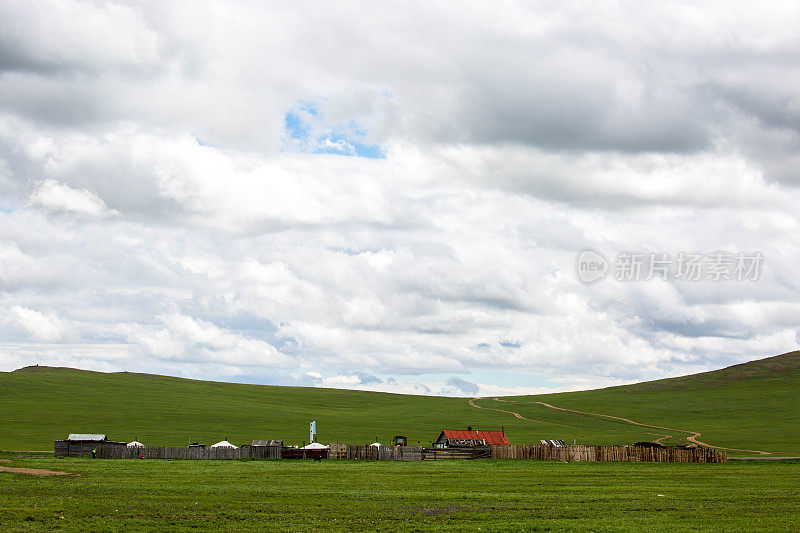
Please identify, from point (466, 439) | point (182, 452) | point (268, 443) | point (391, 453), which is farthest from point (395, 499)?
point (466, 439)

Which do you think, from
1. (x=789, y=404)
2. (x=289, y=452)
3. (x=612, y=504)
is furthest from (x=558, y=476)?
(x=789, y=404)

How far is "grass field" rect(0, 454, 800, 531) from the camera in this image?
2636 centimetres

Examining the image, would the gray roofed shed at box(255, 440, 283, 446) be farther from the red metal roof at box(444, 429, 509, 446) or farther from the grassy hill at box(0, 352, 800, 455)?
the grassy hill at box(0, 352, 800, 455)

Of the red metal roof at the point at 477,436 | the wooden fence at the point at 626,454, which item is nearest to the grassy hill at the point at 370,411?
the red metal roof at the point at 477,436

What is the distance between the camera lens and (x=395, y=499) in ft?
113

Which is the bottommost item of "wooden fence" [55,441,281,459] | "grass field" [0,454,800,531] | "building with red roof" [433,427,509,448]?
"grass field" [0,454,800,531]

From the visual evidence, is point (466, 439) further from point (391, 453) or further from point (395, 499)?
point (395, 499)

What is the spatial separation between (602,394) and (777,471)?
127935mm

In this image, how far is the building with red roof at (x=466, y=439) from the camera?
83125 millimetres

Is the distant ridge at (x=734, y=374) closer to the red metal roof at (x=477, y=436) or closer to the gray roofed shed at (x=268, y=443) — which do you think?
the red metal roof at (x=477, y=436)

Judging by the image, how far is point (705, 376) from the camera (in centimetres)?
18700

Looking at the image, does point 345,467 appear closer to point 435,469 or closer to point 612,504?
point 435,469

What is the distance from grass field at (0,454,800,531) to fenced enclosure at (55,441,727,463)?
10826 mm

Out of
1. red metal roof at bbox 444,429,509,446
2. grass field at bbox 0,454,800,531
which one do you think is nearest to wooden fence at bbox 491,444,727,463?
grass field at bbox 0,454,800,531
